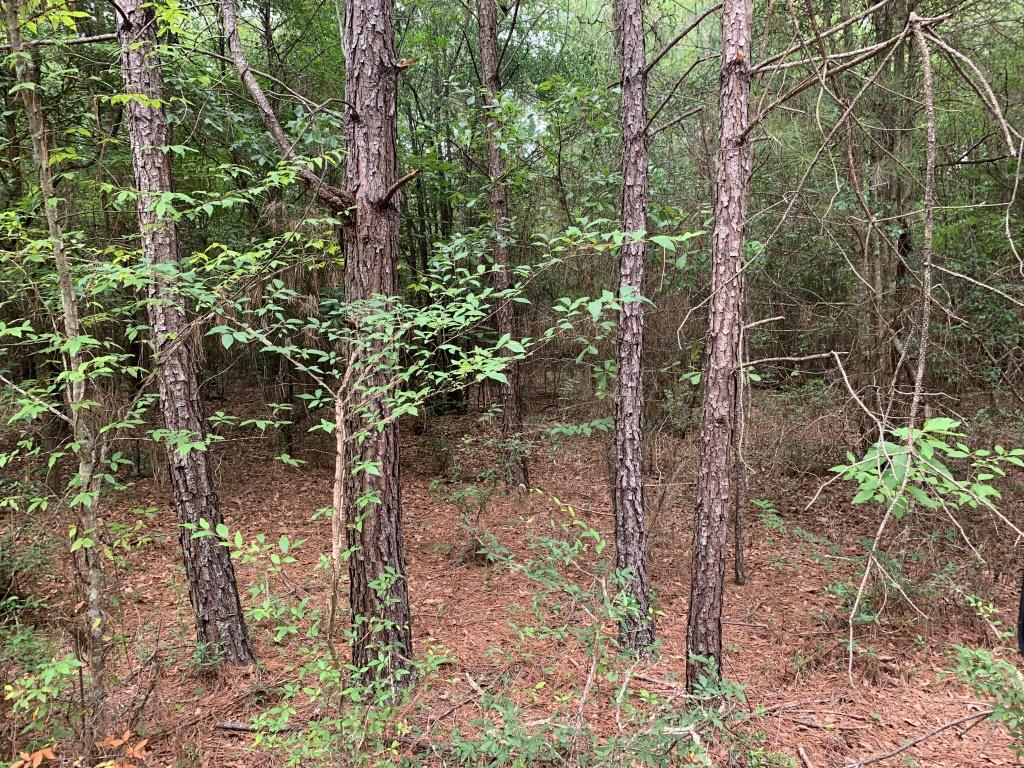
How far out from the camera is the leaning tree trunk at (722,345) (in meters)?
3.26

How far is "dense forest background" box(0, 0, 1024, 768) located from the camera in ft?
9.51

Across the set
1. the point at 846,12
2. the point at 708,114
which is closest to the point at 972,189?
the point at 846,12

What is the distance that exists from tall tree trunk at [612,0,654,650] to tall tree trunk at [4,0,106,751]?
12.0 feet

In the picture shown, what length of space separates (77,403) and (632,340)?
392cm

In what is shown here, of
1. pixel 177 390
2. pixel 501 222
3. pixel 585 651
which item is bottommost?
pixel 585 651

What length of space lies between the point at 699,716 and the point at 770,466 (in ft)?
21.8

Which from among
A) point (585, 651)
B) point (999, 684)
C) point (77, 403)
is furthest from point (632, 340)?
point (77, 403)

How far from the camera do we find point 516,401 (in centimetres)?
855

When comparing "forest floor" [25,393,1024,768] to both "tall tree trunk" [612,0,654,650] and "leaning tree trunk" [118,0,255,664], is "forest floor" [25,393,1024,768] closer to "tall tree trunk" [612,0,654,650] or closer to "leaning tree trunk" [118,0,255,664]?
"leaning tree trunk" [118,0,255,664]

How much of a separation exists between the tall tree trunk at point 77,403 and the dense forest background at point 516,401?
0.03 m

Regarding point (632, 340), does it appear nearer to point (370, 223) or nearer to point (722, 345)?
point (722, 345)

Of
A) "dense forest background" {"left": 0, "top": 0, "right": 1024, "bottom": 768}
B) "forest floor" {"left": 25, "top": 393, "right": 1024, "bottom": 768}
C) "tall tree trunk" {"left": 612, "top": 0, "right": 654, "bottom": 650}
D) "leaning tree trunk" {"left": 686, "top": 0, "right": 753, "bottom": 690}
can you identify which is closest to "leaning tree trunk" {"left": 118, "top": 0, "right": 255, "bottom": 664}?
"dense forest background" {"left": 0, "top": 0, "right": 1024, "bottom": 768}

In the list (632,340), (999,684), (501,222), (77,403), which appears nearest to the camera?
(77,403)

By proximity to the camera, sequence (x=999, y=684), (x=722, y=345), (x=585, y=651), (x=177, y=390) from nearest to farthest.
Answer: (x=999, y=684) → (x=722, y=345) → (x=585, y=651) → (x=177, y=390)
